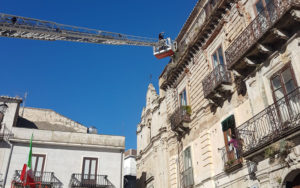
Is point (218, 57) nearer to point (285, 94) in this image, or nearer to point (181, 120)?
point (181, 120)

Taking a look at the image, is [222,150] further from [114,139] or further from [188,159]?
[114,139]

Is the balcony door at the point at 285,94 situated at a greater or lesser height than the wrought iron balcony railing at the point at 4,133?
lesser

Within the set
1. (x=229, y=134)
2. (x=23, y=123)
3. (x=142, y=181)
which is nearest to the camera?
(x=229, y=134)

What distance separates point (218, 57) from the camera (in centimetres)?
1700

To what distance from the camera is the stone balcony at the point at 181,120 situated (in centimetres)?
1922

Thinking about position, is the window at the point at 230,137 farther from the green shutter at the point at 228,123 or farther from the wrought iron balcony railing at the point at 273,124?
the wrought iron balcony railing at the point at 273,124

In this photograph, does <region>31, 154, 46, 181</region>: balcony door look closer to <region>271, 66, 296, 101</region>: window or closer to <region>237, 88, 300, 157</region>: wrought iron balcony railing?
<region>237, 88, 300, 157</region>: wrought iron balcony railing

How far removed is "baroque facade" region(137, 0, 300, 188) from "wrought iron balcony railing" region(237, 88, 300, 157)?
0.11 feet

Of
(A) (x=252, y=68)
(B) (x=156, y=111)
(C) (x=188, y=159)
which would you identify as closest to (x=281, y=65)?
(A) (x=252, y=68)

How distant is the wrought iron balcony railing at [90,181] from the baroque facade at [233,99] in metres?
4.29

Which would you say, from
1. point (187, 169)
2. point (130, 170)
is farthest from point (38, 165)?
point (130, 170)

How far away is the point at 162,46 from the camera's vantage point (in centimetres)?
3291

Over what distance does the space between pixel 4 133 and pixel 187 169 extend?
15.1 metres

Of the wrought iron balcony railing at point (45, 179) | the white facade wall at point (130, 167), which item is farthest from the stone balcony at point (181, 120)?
the white facade wall at point (130, 167)
